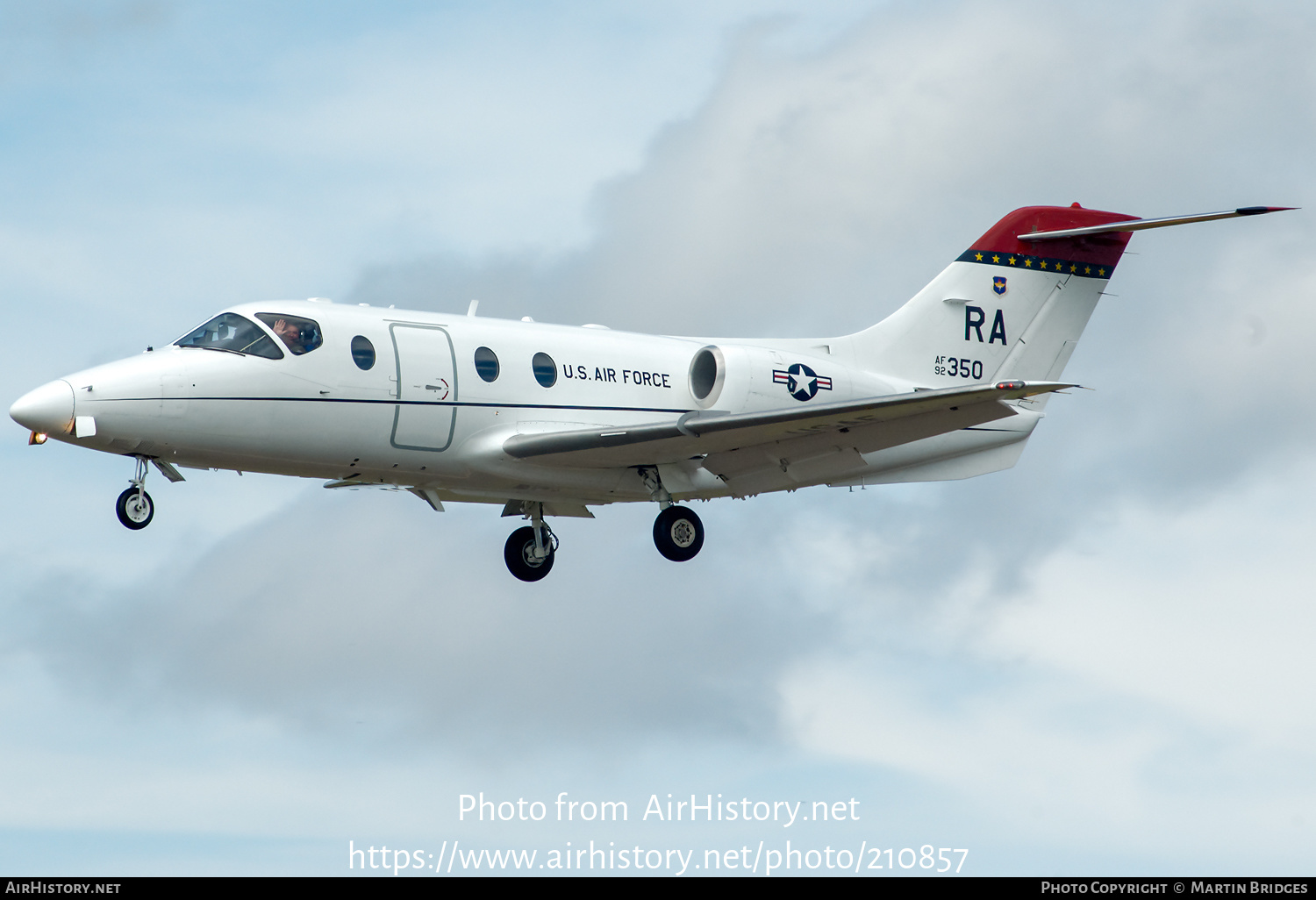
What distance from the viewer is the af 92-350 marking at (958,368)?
26.5m

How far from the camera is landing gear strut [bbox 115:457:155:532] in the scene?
2034 cm

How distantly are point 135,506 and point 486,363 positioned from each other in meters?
4.90

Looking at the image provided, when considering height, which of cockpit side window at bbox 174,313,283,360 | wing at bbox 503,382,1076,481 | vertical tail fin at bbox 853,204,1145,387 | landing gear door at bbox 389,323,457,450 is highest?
vertical tail fin at bbox 853,204,1145,387

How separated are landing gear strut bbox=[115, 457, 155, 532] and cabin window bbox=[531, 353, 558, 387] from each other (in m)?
5.34

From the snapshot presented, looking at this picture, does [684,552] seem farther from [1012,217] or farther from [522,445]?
[1012,217]

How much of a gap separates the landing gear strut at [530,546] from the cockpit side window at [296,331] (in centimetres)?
516

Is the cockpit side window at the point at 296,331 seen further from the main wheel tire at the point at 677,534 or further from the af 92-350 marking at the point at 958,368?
the af 92-350 marking at the point at 958,368

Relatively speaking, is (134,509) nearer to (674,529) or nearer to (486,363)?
(486,363)

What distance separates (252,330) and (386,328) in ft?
5.61

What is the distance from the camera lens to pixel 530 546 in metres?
25.6

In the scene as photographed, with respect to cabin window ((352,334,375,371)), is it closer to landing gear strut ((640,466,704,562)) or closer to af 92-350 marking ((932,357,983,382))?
landing gear strut ((640,466,704,562))

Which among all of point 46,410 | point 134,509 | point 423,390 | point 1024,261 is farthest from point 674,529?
point 46,410

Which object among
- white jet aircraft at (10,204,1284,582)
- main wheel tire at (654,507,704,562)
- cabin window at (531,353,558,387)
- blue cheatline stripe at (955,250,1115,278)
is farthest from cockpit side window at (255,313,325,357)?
blue cheatline stripe at (955,250,1115,278)

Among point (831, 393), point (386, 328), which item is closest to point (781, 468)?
point (831, 393)
